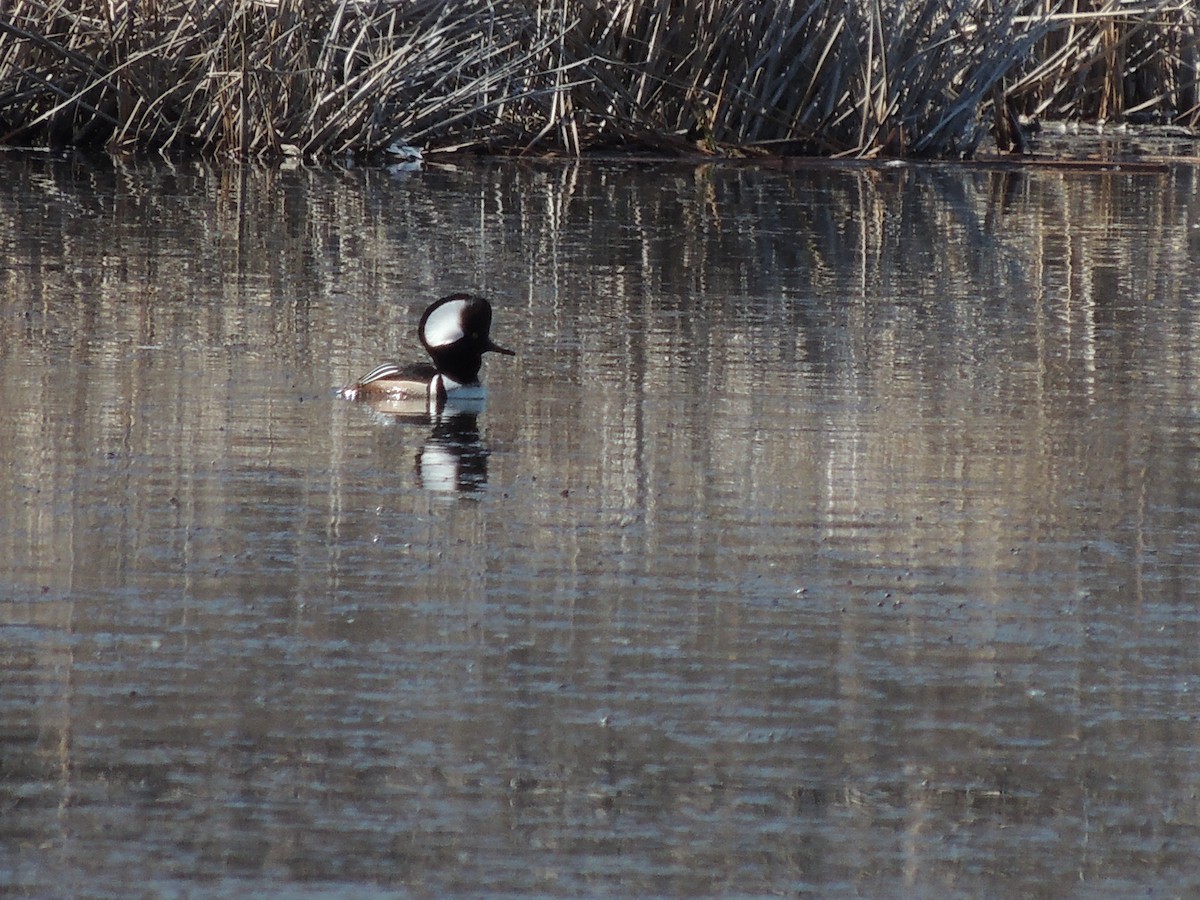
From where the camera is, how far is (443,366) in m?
7.58

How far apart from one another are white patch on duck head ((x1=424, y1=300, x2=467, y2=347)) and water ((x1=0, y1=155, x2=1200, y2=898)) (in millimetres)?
342

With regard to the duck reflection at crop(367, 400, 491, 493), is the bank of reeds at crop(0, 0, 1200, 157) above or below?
above

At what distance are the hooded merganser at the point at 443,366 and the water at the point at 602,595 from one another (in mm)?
150

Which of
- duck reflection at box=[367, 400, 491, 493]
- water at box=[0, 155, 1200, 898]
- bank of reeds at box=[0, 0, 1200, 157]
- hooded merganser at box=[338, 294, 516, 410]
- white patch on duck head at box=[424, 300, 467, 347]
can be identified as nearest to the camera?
water at box=[0, 155, 1200, 898]

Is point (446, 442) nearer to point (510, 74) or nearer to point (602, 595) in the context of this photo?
point (602, 595)

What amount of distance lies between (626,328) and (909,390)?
1658mm

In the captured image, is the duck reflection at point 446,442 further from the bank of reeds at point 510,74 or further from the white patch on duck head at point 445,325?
the bank of reeds at point 510,74

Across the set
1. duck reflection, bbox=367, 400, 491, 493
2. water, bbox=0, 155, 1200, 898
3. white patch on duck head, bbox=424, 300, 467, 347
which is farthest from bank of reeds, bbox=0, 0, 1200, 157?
duck reflection, bbox=367, 400, 491, 493

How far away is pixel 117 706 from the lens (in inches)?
160

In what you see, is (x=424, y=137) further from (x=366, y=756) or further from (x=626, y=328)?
(x=366, y=756)

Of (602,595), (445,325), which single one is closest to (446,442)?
(445,325)

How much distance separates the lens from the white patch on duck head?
301 inches

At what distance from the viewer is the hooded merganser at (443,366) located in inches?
294

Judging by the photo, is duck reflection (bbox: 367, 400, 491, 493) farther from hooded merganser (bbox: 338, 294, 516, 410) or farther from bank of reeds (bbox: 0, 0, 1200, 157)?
bank of reeds (bbox: 0, 0, 1200, 157)
